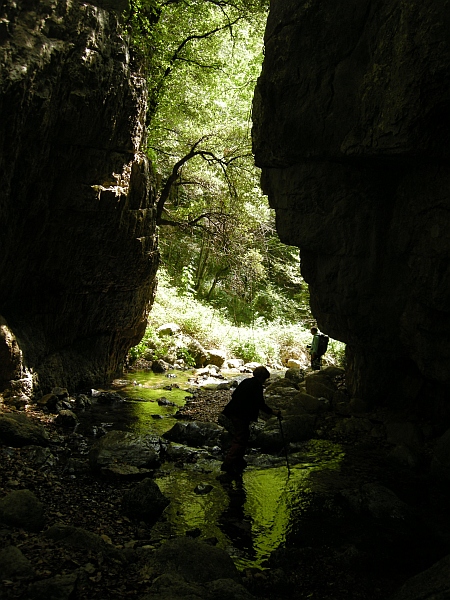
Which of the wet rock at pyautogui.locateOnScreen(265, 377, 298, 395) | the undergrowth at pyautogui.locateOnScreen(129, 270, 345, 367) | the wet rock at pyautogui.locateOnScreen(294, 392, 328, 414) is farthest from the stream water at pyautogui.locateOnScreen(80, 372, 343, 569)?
the undergrowth at pyautogui.locateOnScreen(129, 270, 345, 367)

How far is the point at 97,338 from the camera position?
46.4ft

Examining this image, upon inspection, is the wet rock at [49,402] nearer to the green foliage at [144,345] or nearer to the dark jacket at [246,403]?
the dark jacket at [246,403]

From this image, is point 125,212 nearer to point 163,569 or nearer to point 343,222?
point 343,222

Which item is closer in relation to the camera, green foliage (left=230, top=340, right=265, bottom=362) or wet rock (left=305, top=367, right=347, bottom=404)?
wet rock (left=305, top=367, right=347, bottom=404)

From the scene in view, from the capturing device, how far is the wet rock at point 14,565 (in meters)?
4.27

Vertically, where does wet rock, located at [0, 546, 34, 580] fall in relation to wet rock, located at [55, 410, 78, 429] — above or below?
above

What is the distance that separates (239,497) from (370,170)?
253 inches

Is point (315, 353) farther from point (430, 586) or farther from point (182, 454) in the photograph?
point (430, 586)

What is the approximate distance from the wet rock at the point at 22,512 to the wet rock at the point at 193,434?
14.4ft

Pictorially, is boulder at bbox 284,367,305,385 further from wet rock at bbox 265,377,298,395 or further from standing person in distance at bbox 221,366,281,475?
standing person in distance at bbox 221,366,281,475

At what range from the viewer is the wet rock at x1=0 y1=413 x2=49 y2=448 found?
827cm

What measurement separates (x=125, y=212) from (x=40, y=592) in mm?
9992

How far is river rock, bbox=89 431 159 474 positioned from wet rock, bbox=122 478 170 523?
109 cm

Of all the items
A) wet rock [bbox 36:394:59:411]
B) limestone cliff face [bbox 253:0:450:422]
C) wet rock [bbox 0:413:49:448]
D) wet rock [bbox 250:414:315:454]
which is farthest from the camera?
wet rock [bbox 36:394:59:411]
